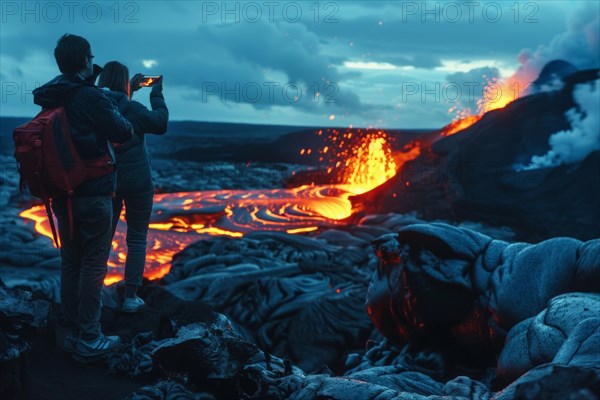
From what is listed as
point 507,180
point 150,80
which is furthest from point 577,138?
point 150,80

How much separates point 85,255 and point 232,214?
12356mm

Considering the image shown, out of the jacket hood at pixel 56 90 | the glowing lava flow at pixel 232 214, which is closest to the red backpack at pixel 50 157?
the jacket hood at pixel 56 90

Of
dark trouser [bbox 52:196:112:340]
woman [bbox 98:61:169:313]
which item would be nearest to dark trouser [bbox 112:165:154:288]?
woman [bbox 98:61:169:313]

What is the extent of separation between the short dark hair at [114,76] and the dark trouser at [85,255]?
1.03 metres

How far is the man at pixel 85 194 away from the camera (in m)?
3.74

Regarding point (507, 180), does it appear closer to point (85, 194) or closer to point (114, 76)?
point (114, 76)

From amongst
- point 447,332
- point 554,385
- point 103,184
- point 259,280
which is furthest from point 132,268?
point 554,385

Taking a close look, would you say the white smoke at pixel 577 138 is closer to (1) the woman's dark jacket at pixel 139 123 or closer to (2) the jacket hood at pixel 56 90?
(1) the woman's dark jacket at pixel 139 123

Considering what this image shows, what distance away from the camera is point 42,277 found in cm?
880

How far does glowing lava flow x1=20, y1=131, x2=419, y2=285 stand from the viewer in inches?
465

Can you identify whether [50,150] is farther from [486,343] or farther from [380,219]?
[380,219]

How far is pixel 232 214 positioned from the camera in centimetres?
1634

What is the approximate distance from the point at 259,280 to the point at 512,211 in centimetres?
757

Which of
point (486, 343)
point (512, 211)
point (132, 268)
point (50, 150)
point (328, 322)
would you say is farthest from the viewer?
point (512, 211)
